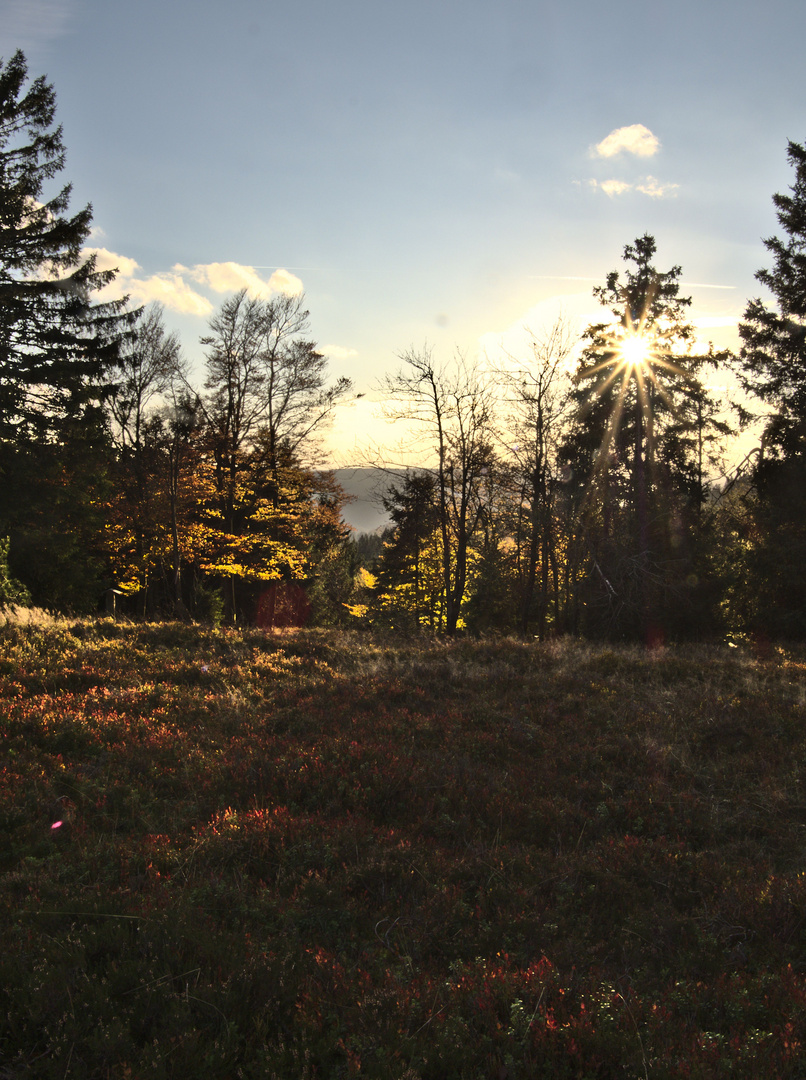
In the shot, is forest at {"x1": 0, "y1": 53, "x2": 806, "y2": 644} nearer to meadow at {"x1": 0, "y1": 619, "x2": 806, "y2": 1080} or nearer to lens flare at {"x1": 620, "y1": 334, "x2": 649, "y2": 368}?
lens flare at {"x1": 620, "y1": 334, "x2": 649, "y2": 368}

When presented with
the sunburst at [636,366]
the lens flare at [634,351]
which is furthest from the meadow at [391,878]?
the lens flare at [634,351]

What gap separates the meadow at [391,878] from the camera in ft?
10.8

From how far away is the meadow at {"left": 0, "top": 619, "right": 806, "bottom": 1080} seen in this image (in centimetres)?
328

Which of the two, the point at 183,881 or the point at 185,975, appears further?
the point at 183,881

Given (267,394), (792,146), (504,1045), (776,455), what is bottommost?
(504,1045)

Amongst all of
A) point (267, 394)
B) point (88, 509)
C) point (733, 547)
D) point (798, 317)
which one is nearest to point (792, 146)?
point (798, 317)

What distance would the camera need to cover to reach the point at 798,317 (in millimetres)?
22688

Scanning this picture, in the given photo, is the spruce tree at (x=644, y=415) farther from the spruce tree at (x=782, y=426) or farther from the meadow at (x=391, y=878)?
the meadow at (x=391, y=878)

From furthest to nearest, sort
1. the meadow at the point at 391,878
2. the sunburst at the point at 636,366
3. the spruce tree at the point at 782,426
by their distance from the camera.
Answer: the sunburst at the point at 636,366 < the spruce tree at the point at 782,426 < the meadow at the point at 391,878

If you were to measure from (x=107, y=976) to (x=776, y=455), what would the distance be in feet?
85.3

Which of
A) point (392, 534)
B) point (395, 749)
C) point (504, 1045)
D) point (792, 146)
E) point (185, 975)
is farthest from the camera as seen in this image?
point (392, 534)

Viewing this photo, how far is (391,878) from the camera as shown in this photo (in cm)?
517

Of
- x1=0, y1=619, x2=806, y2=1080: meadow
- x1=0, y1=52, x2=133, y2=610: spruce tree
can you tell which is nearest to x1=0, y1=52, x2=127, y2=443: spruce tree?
x1=0, y1=52, x2=133, y2=610: spruce tree

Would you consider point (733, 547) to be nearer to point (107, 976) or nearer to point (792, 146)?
point (792, 146)
